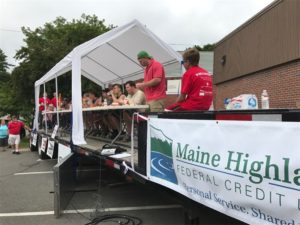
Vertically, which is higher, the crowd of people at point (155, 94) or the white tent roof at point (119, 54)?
the white tent roof at point (119, 54)

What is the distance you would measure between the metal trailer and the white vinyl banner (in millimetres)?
59

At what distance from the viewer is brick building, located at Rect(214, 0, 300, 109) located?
546 inches

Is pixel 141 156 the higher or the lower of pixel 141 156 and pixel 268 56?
the lower

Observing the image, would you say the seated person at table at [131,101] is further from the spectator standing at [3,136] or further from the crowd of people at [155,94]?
the spectator standing at [3,136]

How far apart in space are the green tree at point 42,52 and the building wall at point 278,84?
9.88 metres

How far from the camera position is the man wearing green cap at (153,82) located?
682cm

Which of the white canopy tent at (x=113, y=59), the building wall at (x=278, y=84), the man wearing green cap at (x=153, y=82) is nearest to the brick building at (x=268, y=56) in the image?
the building wall at (x=278, y=84)

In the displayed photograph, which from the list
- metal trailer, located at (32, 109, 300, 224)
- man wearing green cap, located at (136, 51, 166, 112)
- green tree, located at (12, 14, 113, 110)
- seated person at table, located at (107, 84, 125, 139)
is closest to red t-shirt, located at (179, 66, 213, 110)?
metal trailer, located at (32, 109, 300, 224)

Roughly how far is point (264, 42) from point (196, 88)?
11870mm

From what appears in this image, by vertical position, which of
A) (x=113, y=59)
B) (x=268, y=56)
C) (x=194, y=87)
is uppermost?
(x=268, y=56)

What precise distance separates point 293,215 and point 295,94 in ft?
39.7

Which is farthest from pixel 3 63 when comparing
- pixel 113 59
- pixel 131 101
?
pixel 131 101

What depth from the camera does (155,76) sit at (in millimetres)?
6848

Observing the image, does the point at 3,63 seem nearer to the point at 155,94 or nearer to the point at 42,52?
the point at 42,52
